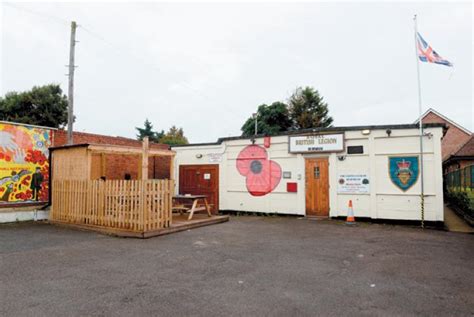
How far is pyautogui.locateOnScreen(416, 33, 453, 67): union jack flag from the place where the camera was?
967 centimetres

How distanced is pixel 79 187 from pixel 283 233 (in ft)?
21.0

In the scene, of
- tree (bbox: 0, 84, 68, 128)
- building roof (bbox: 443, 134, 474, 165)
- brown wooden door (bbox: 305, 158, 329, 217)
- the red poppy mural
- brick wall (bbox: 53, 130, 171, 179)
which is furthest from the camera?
tree (bbox: 0, 84, 68, 128)

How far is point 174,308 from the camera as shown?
11.5ft

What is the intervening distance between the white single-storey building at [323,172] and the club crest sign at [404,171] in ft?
0.10

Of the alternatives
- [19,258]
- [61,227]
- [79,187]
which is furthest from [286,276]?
[61,227]

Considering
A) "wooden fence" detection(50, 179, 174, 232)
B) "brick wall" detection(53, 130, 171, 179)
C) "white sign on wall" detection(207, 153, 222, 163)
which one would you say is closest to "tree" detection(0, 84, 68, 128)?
"brick wall" detection(53, 130, 171, 179)

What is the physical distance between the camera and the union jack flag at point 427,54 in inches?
381

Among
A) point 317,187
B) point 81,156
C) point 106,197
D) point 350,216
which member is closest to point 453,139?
point 317,187

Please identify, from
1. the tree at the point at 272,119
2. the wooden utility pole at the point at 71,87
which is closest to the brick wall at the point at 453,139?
the tree at the point at 272,119

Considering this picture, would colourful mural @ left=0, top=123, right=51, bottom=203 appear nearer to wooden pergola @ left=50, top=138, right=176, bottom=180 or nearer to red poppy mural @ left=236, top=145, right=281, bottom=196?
wooden pergola @ left=50, top=138, right=176, bottom=180

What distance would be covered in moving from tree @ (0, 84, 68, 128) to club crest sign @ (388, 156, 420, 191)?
2624 centimetres

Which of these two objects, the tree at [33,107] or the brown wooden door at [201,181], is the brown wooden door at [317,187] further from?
the tree at [33,107]

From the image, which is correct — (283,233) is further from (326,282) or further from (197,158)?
(197,158)

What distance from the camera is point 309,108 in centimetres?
3712
